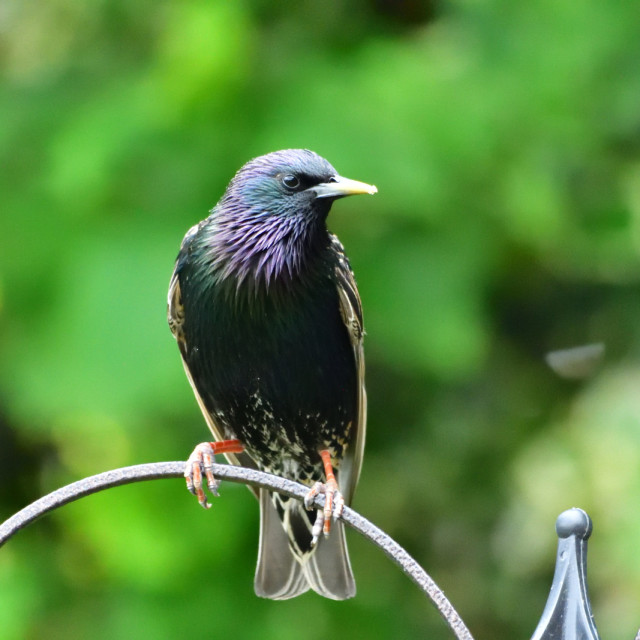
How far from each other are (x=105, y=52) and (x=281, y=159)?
1208 mm

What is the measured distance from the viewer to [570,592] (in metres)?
1.75

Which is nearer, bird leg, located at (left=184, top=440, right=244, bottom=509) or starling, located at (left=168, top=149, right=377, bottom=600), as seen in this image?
bird leg, located at (left=184, top=440, right=244, bottom=509)

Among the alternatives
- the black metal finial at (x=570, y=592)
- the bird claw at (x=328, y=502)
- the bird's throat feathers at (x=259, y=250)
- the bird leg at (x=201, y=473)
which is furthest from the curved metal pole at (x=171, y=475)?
the bird's throat feathers at (x=259, y=250)

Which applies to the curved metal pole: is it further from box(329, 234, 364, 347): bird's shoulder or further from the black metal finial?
box(329, 234, 364, 347): bird's shoulder

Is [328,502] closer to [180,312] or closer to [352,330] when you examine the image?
[352,330]

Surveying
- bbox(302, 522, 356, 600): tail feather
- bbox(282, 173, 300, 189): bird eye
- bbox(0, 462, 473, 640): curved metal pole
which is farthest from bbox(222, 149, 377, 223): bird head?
bbox(0, 462, 473, 640): curved metal pole

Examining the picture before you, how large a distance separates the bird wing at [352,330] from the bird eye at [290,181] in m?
0.22

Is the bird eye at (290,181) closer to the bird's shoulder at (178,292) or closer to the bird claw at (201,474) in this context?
the bird's shoulder at (178,292)

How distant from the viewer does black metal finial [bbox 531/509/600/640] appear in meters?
1.72

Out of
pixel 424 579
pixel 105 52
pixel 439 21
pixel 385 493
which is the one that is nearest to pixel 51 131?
pixel 105 52

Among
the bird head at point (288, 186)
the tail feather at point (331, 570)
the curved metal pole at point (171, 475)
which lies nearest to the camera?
the curved metal pole at point (171, 475)

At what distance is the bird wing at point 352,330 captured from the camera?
10.5ft

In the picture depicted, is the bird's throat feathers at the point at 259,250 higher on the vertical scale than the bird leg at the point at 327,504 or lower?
higher

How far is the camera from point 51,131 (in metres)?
3.69
